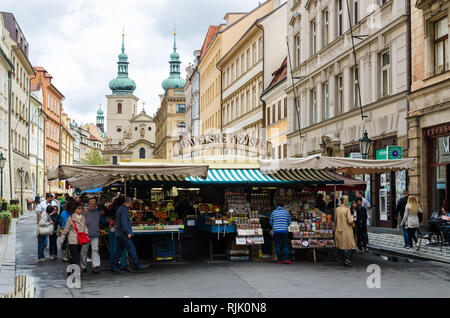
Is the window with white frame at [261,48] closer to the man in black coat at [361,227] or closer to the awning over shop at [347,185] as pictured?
the awning over shop at [347,185]

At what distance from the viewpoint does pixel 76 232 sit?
1362cm

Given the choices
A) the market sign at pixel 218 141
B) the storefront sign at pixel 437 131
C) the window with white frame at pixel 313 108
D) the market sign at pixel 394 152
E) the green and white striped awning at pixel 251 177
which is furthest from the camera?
the window with white frame at pixel 313 108

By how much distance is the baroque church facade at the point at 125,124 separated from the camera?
507ft

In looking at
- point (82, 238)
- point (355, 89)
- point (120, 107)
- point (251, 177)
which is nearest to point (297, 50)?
point (355, 89)

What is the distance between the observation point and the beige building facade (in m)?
20.9

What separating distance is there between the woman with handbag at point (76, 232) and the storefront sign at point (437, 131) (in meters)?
12.4

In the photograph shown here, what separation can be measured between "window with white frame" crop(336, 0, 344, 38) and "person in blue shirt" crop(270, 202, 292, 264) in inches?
643

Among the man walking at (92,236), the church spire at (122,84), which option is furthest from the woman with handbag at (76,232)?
the church spire at (122,84)

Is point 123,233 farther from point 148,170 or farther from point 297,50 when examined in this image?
point 297,50

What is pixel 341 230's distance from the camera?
1491cm

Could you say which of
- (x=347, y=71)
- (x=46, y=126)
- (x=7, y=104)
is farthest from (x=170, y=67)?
(x=347, y=71)

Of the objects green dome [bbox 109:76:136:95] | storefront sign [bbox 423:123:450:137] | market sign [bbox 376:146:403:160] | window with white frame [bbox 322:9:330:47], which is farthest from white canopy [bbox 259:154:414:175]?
green dome [bbox 109:76:136:95]

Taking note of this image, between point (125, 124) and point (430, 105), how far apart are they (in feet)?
486
